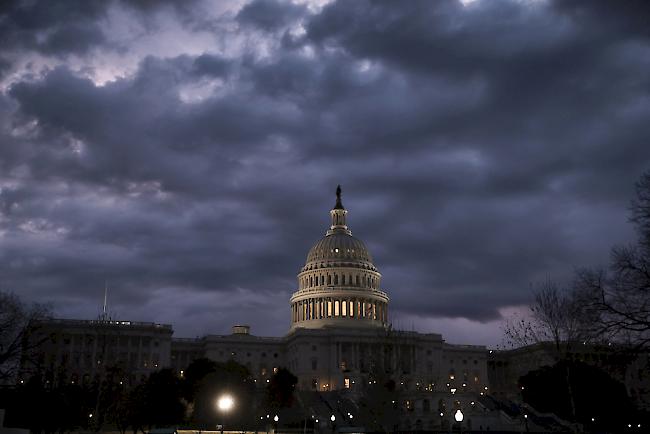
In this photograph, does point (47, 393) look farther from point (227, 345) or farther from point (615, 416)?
point (227, 345)

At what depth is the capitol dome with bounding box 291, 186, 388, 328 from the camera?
544 feet

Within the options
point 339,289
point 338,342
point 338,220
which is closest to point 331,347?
point 338,342

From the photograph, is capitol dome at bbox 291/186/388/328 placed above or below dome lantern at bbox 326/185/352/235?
below

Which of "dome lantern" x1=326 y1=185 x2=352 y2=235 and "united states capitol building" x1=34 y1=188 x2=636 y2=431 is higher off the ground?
"dome lantern" x1=326 y1=185 x2=352 y2=235

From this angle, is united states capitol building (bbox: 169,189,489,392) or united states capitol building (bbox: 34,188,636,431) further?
united states capitol building (bbox: 169,189,489,392)

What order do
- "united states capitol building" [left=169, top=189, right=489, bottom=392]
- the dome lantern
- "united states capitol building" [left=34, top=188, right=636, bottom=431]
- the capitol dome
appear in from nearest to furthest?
"united states capitol building" [left=34, top=188, right=636, bottom=431] < "united states capitol building" [left=169, top=189, right=489, bottom=392] < the capitol dome < the dome lantern

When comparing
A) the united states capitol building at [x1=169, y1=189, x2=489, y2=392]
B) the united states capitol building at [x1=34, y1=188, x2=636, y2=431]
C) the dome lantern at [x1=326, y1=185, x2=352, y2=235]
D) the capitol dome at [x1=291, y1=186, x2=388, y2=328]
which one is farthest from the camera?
the dome lantern at [x1=326, y1=185, x2=352, y2=235]

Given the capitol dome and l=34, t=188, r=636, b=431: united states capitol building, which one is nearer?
l=34, t=188, r=636, b=431: united states capitol building

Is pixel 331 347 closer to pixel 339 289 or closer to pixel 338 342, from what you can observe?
pixel 338 342

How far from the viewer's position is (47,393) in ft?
217

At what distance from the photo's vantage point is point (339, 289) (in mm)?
166000

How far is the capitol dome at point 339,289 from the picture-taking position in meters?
166

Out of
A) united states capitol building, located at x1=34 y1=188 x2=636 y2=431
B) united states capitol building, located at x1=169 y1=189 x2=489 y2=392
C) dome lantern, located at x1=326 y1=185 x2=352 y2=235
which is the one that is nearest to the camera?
united states capitol building, located at x1=34 y1=188 x2=636 y2=431

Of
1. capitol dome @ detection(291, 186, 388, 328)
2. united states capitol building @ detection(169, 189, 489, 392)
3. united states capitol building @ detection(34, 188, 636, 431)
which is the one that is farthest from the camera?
capitol dome @ detection(291, 186, 388, 328)
